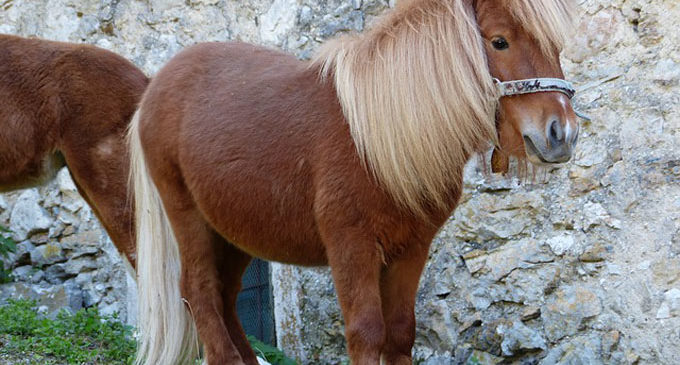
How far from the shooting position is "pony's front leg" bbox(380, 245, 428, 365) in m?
2.86

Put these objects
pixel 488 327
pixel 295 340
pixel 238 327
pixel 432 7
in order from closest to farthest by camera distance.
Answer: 1. pixel 432 7
2. pixel 238 327
3. pixel 488 327
4. pixel 295 340

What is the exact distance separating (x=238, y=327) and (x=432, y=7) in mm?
1740

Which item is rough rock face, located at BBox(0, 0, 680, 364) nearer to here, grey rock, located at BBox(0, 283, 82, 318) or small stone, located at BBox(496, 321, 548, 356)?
small stone, located at BBox(496, 321, 548, 356)

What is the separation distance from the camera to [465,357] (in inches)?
163

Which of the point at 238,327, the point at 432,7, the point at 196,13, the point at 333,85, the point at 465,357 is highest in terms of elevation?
Result: the point at 196,13

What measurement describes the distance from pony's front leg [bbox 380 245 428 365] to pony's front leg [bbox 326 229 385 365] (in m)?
0.16

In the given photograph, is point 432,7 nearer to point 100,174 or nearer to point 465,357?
point 465,357

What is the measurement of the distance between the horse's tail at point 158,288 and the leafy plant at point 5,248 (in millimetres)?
2536

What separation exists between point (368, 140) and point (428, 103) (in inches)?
9.9

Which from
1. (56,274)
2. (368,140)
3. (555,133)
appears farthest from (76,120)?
(555,133)

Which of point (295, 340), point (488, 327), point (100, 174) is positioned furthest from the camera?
point (295, 340)

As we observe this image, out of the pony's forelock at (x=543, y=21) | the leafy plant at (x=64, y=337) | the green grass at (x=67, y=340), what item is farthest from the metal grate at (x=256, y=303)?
the pony's forelock at (x=543, y=21)

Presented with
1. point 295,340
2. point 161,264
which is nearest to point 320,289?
point 295,340

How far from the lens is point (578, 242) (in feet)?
12.4
